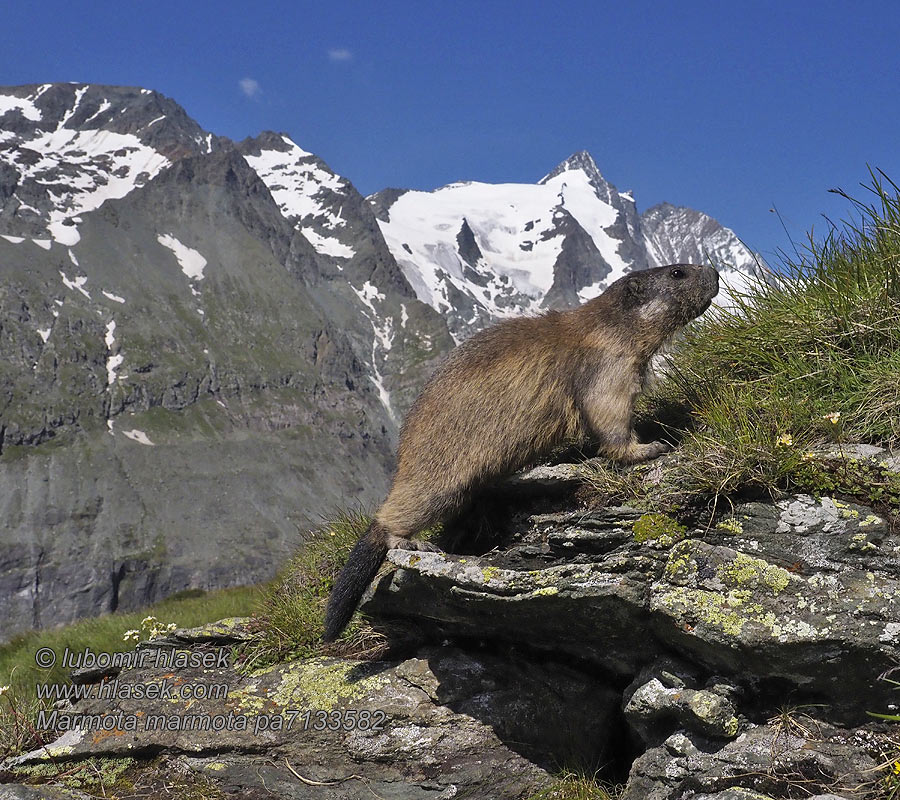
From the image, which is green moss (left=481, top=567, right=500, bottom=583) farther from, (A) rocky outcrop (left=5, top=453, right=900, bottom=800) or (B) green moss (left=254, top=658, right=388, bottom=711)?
(B) green moss (left=254, top=658, right=388, bottom=711)

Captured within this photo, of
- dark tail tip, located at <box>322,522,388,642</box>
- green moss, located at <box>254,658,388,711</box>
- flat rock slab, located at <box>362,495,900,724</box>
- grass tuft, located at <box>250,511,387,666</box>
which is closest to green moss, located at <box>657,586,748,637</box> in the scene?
flat rock slab, located at <box>362,495,900,724</box>

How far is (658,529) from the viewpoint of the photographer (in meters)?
6.13

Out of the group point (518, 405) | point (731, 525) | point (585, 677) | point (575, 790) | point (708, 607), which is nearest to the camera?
point (708, 607)

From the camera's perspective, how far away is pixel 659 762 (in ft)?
18.9

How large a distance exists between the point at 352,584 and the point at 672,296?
466 cm

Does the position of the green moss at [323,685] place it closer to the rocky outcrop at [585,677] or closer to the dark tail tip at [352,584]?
the rocky outcrop at [585,677]

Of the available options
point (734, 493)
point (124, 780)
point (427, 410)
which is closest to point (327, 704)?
point (124, 780)

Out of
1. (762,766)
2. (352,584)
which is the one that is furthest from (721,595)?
(352,584)

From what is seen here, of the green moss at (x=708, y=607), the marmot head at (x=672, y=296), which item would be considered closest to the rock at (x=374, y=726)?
the green moss at (x=708, y=607)

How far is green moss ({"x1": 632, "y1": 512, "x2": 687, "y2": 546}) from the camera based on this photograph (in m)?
6.09

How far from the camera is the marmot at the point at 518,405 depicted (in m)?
7.56

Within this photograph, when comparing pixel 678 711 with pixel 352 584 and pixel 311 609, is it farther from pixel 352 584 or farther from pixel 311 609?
pixel 311 609

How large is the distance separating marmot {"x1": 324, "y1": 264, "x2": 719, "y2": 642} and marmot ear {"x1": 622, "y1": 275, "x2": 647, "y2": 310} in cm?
1

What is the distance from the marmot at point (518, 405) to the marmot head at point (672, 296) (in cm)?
1
